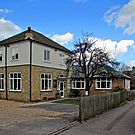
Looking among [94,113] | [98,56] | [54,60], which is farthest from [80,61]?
[94,113]

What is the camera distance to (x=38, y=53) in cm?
3394

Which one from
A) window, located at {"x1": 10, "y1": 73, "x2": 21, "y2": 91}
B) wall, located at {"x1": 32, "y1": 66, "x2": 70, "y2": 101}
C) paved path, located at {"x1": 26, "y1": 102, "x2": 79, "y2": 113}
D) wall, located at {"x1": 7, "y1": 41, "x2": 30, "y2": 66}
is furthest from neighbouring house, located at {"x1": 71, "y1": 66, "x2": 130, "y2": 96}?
paved path, located at {"x1": 26, "y1": 102, "x2": 79, "y2": 113}

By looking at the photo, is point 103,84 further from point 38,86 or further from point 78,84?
point 38,86

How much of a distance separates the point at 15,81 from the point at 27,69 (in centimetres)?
251

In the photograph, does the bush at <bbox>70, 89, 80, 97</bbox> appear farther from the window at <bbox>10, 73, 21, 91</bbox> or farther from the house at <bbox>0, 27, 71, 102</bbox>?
the window at <bbox>10, 73, 21, 91</bbox>

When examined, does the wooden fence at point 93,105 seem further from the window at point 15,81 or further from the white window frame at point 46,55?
the white window frame at point 46,55

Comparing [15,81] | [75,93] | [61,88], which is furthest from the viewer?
[75,93]

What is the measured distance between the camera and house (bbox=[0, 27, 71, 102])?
32438 millimetres

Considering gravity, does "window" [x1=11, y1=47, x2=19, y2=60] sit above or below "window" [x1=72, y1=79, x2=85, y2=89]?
above

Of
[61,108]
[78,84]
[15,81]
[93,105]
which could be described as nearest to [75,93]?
[78,84]

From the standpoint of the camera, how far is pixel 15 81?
33.8 m

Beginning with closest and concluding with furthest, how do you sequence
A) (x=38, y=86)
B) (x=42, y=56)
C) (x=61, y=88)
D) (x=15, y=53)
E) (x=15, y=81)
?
(x=38, y=86)
(x=15, y=81)
(x=15, y=53)
(x=42, y=56)
(x=61, y=88)

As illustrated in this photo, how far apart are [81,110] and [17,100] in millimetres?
17693

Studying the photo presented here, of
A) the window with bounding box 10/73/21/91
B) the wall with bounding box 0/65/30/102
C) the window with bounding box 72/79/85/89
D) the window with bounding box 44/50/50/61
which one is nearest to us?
the wall with bounding box 0/65/30/102
